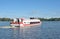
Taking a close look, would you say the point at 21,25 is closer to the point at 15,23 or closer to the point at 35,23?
the point at 15,23

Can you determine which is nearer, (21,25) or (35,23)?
(21,25)

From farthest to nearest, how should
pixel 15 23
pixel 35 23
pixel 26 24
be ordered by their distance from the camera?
pixel 35 23, pixel 26 24, pixel 15 23

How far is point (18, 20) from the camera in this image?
311ft

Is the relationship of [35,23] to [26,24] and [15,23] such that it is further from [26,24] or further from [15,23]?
[15,23]

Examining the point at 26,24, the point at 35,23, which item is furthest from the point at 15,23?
the point at 35,23

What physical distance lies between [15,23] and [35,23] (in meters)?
35.2

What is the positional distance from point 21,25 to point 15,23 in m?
3.76

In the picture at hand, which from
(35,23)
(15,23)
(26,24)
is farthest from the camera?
(35,23)

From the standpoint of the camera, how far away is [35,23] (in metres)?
124

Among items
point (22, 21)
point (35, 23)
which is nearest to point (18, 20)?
point (22, 21)

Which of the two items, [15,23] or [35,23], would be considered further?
[35,23]

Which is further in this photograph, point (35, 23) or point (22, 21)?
point (35, 23)

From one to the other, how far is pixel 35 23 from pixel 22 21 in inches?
1144

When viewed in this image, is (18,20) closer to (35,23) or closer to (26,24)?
(26,24)
